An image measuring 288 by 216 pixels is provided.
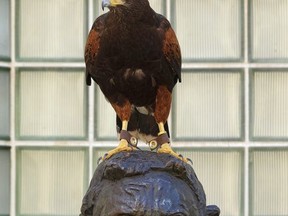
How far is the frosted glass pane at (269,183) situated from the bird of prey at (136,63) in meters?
3.11

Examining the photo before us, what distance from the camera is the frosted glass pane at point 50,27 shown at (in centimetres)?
677

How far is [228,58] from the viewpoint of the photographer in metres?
6.72

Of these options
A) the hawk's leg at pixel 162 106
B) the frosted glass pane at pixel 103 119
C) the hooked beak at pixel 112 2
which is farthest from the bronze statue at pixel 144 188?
the frosted glass pane at pixel 103 119

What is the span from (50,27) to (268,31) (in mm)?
1639

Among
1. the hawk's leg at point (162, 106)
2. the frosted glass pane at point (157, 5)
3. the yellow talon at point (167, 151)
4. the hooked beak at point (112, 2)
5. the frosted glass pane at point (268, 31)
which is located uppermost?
the frosted glass pane at point (157, 5)

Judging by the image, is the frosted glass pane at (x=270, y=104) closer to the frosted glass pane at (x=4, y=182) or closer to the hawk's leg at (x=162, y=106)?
the frosted glass pane at (x=4, y=182)

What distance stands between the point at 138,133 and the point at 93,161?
301cm

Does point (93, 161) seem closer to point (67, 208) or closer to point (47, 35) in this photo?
point (67, 208)

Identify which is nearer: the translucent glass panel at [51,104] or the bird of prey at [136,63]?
the bird of prey at [136,63]

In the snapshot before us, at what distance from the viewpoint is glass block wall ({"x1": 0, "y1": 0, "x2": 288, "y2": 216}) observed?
6656 mm

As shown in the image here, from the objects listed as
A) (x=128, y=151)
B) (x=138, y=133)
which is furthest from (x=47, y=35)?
(x=128, y=151)

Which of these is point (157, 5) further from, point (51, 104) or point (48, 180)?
point (48, 180)

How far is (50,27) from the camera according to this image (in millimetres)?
6816

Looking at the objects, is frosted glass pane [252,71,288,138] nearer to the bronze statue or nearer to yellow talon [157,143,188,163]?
yellow talon [157,143,188,163]
